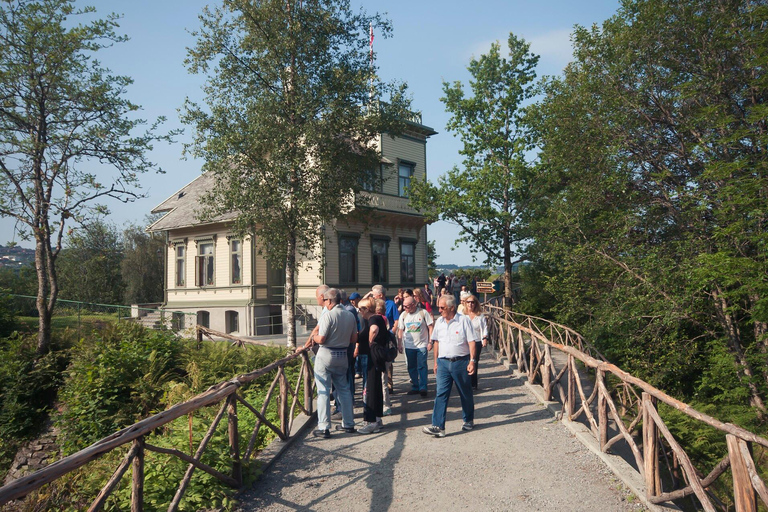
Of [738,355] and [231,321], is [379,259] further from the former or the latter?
[738,355]

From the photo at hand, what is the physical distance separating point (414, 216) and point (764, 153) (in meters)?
15.6

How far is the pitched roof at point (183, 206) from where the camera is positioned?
82.7ft

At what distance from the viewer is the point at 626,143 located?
15.8 m

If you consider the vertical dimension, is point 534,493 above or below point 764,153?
below

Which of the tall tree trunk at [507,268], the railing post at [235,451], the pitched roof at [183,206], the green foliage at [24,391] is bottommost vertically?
the green foliage at [24,391]

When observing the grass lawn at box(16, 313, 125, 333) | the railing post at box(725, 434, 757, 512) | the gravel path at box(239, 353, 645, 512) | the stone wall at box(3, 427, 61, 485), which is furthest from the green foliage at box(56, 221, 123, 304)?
the railing post at box(725, 434, 757, 512)

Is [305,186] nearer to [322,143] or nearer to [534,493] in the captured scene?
[322,143]

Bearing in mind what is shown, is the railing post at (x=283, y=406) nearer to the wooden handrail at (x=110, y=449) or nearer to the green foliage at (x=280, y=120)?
the wooden handrail at (x=110, y=449)

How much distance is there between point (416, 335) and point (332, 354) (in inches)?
110

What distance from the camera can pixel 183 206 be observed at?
27.0 m

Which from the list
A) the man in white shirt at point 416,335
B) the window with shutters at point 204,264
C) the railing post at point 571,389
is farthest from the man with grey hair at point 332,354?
the window with shutters at point 204,264

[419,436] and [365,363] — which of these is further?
[365,363]

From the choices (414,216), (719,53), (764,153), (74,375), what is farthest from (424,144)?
(74,375)

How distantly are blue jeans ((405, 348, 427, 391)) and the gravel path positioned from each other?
1580 millimetres
